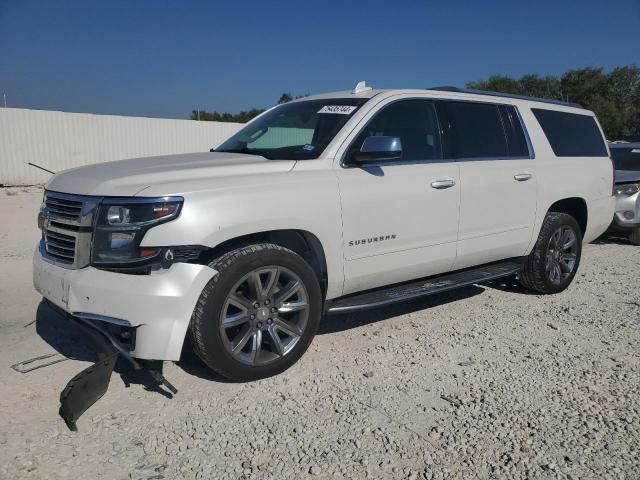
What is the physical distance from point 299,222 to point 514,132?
108 inches

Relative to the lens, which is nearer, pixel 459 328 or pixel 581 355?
pixel 581 355

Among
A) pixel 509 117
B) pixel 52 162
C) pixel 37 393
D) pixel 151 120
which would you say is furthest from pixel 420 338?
pixel 151 120

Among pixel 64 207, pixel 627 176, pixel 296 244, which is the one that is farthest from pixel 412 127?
pixel 627 176

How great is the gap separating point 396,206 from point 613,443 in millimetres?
2024

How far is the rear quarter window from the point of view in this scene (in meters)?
5.59

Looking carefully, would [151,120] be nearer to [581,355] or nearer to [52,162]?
[52,162]

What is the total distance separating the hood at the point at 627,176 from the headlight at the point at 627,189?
6 centimetres

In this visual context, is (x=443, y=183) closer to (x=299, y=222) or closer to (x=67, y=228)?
(x=299, y=222)

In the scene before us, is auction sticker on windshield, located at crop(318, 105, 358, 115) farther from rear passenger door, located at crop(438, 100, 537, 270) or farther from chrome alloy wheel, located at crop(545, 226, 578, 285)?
chrome alloy wheel, located at crop(545, 226, 578, 285)

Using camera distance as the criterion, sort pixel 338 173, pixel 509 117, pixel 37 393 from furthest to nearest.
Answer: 1. pixel 509 117
2. pixel 338 173
3. pixel 37 393

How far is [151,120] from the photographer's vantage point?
23.5m

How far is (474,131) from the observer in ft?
15.9

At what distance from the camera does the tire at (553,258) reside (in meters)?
5.47

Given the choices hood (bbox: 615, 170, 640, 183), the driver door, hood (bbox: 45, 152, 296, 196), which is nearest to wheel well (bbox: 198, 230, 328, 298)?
the driver door
